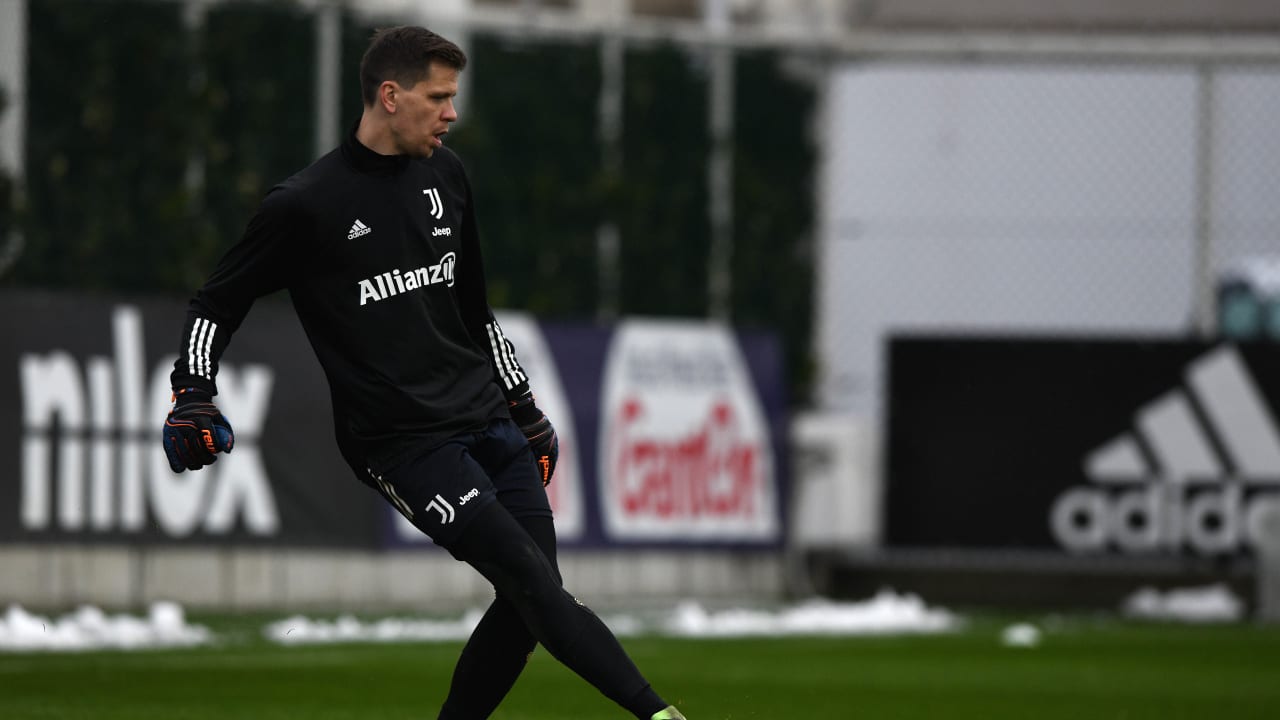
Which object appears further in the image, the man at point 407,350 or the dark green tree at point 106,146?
the dark green tree at point 106,146

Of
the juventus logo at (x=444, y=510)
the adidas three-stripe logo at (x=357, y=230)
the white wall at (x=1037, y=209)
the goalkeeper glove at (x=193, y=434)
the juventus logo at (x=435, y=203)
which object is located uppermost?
the white wall at (x=1037, y=209)

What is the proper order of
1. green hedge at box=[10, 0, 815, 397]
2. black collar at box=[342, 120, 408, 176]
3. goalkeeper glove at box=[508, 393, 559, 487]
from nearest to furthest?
1. black collar at box=[342, 120, 408, 176]
2. goalkeeper glove at box=[508, 393, 559, 487]
3. green hedge at box=[10, 0, 815, 397]

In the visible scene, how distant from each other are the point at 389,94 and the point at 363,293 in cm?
51

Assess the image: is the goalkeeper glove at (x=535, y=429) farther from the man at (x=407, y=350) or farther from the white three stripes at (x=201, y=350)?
the white three stripes at (x=201, y=350)

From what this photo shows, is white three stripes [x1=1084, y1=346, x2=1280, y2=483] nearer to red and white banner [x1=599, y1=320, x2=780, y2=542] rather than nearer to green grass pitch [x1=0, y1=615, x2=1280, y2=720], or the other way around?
red and white banner [x1=599, y1=320, x2=780, y2=542]

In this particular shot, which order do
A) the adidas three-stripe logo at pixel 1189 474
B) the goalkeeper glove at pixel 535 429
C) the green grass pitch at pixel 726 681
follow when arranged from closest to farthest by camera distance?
the goalkeeper glove at pixel 535 429, the green grass pitch at pixel 726 681, the adidas three-stripe logo at pixel 1189 474

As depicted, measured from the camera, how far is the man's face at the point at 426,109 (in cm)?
632

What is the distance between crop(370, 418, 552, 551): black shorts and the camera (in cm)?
636

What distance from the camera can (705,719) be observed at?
8.87 m

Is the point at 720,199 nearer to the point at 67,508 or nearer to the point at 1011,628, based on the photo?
the point at 1011,628

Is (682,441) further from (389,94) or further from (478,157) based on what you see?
(389,94)

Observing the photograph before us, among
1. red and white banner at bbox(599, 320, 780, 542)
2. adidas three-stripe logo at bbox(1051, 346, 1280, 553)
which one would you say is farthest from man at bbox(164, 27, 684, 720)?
adidas three-stripe logo at bbox(1051, 346, 1280, 553)

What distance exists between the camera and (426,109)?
6.34m

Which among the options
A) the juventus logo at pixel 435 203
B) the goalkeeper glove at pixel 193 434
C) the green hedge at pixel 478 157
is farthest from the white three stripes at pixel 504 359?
the green hedge at pixel 478 157
